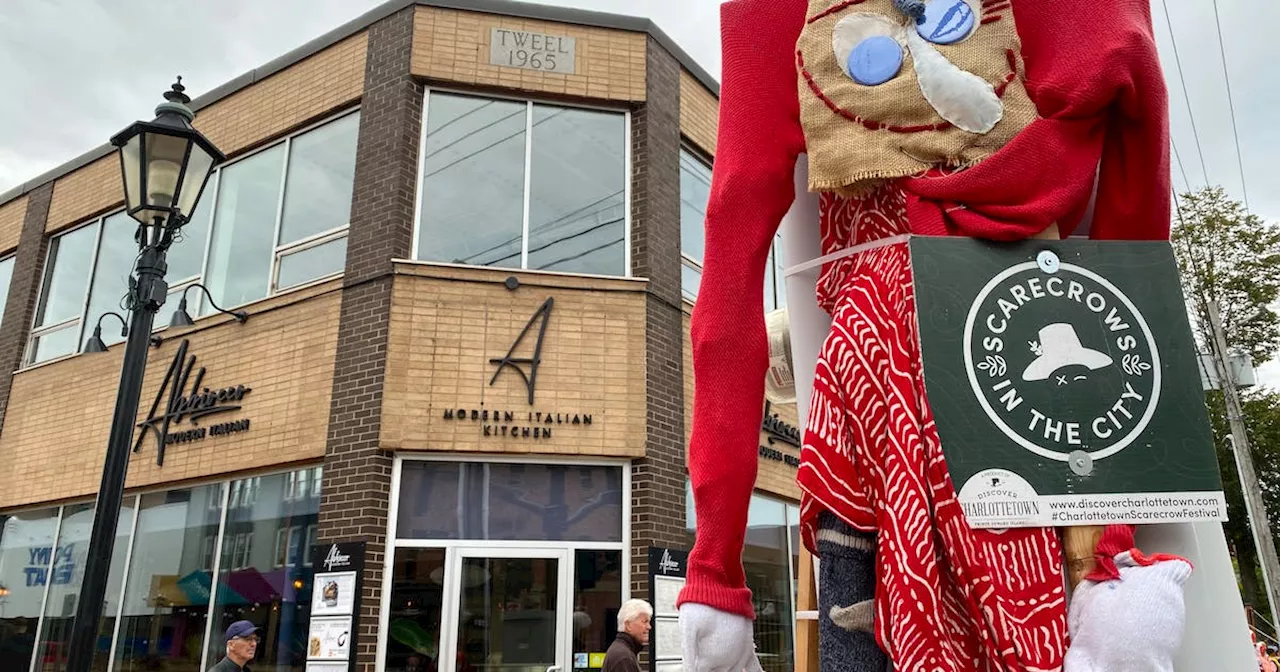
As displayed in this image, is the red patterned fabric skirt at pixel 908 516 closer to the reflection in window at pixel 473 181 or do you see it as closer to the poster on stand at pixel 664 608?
the poster on stand at pixel 664 608

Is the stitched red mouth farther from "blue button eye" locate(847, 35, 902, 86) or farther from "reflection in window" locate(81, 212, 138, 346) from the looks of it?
"reflection in window" locate(81, 212, 138, 346)

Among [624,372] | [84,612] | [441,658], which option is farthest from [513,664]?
[84,612]

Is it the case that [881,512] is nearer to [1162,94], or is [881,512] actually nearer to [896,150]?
[896,150]

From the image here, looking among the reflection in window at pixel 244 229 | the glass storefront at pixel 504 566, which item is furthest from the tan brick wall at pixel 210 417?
the glass storefront at pixel 504 566

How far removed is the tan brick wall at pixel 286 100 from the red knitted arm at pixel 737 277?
10404 mm

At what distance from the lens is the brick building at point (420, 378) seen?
9281 millimetres

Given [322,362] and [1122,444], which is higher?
[322,362]

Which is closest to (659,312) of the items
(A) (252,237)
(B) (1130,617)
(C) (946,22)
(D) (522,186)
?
(D) (522,186)

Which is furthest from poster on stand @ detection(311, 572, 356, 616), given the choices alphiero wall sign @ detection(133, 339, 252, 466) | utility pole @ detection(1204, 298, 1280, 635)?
utility pole @ detection(1204, 298, 1280, 635)

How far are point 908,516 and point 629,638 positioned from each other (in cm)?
580

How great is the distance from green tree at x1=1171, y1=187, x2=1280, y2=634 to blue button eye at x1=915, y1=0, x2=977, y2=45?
24162mm

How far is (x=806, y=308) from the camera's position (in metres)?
1.63

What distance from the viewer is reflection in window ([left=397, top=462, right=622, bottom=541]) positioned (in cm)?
930

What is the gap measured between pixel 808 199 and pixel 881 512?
0.67m
